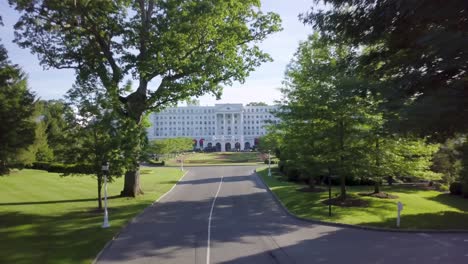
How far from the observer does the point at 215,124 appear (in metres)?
170

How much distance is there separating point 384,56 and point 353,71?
83 centimetres

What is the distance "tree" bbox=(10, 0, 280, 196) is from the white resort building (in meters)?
136

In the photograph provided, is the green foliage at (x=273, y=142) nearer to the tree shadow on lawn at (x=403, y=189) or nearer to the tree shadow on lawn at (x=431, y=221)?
the tree shadow on lawn at (x=403, y=189)

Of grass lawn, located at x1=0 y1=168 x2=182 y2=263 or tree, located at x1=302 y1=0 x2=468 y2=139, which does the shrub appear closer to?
grass lawn, located at x1=0 y1=168 x2=182 y2=263

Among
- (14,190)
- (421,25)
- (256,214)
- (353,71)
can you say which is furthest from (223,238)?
(14,190)

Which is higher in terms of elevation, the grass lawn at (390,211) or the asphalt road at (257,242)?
the grass lawn at (390,211)

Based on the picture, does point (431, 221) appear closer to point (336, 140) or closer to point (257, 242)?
point (336, 140)

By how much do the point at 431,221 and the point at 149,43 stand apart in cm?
1837

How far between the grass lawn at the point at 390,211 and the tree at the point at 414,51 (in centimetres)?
1023

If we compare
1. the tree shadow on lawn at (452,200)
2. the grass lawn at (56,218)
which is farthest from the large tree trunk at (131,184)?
the tree shadow on lawn at (452,200)

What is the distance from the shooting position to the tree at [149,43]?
80.1ft

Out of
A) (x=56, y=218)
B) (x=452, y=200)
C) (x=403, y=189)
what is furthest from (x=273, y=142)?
(x=56, y=218)

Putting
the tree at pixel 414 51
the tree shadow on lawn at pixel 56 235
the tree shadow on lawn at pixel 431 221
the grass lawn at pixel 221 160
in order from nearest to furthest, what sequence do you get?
the tree at pixel 414 51 → the tree shadow on lawn at pixel 56 235 → the tree shadow on lawn at pixel 431 221 → the grass lawn at pixel 221 160

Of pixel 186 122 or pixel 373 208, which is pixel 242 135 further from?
pixel 373 208
